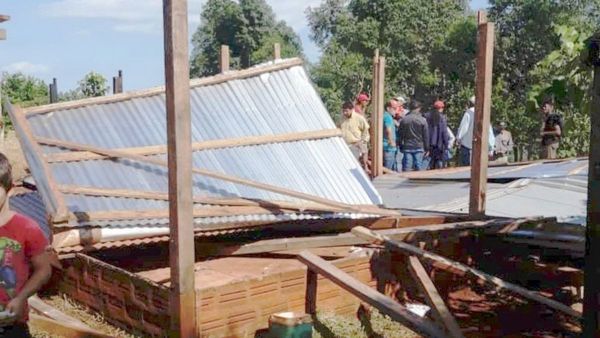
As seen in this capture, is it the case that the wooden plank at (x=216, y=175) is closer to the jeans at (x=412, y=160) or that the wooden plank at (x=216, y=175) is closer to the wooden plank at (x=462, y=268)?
the wooden plank at (x=462, y=268)

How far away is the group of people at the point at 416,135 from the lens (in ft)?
38.8

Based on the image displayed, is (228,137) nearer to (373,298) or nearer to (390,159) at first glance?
(373,298)

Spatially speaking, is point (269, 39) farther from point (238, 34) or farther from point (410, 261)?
point (410, 261)

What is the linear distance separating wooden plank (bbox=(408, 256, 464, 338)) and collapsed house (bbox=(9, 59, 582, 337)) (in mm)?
27

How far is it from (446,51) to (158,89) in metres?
29.4

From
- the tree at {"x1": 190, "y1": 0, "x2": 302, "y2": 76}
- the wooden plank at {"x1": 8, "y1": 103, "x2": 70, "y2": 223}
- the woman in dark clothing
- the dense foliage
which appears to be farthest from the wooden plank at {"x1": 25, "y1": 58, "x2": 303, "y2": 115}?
the tree at {"x1": 190, "y1": 0, "x2": 302, "y2": 76}

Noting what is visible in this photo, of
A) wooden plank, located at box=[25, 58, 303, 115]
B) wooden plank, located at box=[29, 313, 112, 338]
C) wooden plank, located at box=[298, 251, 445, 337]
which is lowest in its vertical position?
wooden plank, located at box=[29, 313, 112, 338]

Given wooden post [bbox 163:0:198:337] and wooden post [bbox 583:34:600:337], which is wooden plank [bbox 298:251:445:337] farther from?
wooden post [bbox 583:34:600:337]

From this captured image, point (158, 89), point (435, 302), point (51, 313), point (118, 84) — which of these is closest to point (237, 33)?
point (118, 84)

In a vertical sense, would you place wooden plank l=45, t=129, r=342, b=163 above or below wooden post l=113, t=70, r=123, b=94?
below

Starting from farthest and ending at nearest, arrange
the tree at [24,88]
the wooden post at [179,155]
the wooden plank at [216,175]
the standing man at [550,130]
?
the tree at [24,88] < the standing man at [550,130] < the wooden plank at [216,175] < the wooden post at [179,155]

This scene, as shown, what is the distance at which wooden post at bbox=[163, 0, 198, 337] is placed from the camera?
432cm

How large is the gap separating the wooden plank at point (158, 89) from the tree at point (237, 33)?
44.1 metres

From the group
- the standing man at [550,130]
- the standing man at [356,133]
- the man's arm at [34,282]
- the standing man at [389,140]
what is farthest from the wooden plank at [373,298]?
the standing man at [550,130]
